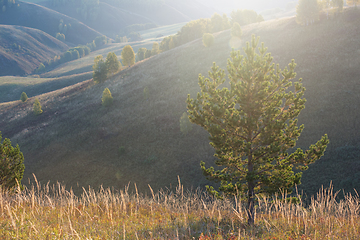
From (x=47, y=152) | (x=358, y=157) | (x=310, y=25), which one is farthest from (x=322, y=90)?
(x=47, y=152)

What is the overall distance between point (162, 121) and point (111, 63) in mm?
38645

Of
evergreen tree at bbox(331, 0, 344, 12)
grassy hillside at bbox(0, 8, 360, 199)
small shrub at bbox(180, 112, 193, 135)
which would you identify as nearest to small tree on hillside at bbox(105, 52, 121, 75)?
grassy hillside at bbox(0, 8, 360, 199)

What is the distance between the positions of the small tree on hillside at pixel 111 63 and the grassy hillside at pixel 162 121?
7.62 metres

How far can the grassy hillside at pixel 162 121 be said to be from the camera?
2500 cm

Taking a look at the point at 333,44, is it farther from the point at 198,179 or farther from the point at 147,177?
the point at 147,177

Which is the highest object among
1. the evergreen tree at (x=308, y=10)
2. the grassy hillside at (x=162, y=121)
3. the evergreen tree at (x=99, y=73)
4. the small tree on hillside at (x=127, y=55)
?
the evergreen tree at (x=308, y=10)

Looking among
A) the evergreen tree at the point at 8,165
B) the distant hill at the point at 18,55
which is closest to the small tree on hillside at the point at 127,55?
the evergreen tree at the point at 8,165

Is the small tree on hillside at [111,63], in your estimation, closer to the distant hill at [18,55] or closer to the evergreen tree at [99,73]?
the evergreen tree at [99,73]

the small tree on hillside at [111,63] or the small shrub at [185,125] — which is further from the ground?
the small tree on hillside at [111,63]

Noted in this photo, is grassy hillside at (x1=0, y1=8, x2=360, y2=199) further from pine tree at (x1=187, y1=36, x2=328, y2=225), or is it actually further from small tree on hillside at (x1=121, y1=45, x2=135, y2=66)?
pine tree at (x1=187, y1=36, x2=328, y2=225)

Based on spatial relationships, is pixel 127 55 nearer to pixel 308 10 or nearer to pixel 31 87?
pixel 308 10

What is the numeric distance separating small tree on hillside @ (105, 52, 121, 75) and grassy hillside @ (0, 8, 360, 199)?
7.62 m

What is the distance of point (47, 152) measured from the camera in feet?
111

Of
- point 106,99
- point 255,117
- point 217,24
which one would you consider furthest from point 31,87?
point 255,117
